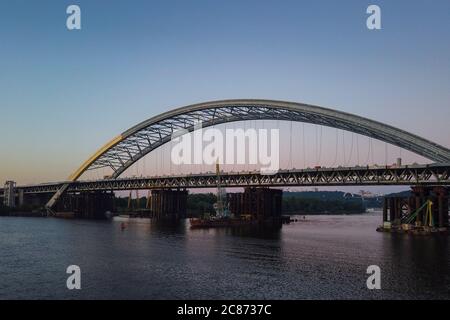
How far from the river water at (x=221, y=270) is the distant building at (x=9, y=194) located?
4010 inches

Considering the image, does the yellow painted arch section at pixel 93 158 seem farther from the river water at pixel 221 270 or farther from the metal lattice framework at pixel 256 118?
the river water at pixel 221 270

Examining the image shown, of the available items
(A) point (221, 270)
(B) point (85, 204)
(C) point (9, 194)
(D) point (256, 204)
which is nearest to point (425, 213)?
(D) point (256, 204)

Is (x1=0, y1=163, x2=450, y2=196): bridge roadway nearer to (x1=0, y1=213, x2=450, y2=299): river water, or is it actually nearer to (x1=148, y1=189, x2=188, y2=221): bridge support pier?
(x1=148, y1=189, x2=188, y2=221): bridge support pier

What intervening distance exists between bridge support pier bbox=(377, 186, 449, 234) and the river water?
1877 cm

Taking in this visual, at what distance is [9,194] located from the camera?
148750 millimetres

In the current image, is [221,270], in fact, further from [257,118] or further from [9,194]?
[9,194]

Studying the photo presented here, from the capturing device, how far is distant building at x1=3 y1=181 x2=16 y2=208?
148250 millimetres

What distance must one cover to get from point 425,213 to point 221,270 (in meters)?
50.5

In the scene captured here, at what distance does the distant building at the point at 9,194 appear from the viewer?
14825cm

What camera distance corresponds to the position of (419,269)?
36.3 meters
